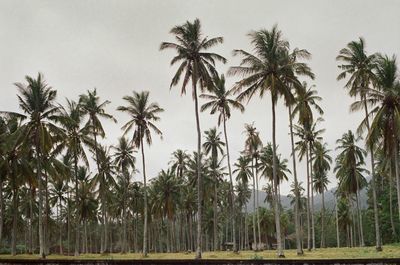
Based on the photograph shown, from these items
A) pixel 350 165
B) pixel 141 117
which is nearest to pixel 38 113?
pixel 141 117

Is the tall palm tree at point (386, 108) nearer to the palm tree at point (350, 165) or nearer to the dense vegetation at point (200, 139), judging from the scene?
the dense vegetation at point (200, 139)

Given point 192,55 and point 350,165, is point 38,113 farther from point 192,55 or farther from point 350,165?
point 350,165

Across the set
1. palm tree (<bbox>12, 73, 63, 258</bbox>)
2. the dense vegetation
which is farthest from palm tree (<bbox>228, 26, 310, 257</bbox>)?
palm tree (<bbox>12, 73, 63, 258</bbox>)

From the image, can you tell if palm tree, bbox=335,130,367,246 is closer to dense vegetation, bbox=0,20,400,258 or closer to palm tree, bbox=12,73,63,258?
dense vegetation, bbox=0,20,400,258

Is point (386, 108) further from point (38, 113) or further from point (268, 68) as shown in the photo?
point (38, 113)

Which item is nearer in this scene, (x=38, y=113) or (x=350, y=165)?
(x=38, y=113)

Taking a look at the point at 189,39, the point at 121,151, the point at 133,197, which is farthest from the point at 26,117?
the point at 133,197

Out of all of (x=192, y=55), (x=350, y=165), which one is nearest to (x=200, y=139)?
(x=192, y=55)

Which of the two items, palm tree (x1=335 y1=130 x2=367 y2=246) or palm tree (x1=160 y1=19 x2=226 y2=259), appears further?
palm tree (x1=335 y1=130 x2=367 y2=246)

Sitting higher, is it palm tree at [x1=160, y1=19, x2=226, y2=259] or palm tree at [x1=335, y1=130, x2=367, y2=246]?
palm tree at [x1=160, y1=19, x2=226, y2=259]

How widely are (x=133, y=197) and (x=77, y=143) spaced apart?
27.0m

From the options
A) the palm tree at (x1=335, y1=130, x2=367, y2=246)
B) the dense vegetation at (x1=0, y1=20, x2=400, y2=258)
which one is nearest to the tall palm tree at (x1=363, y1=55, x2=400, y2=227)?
the dense vegetation at (x1=0, y1=20, x2=400, y2=258)

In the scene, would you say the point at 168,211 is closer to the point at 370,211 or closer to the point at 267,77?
the point at 267,77

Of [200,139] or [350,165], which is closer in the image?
[200,139]
